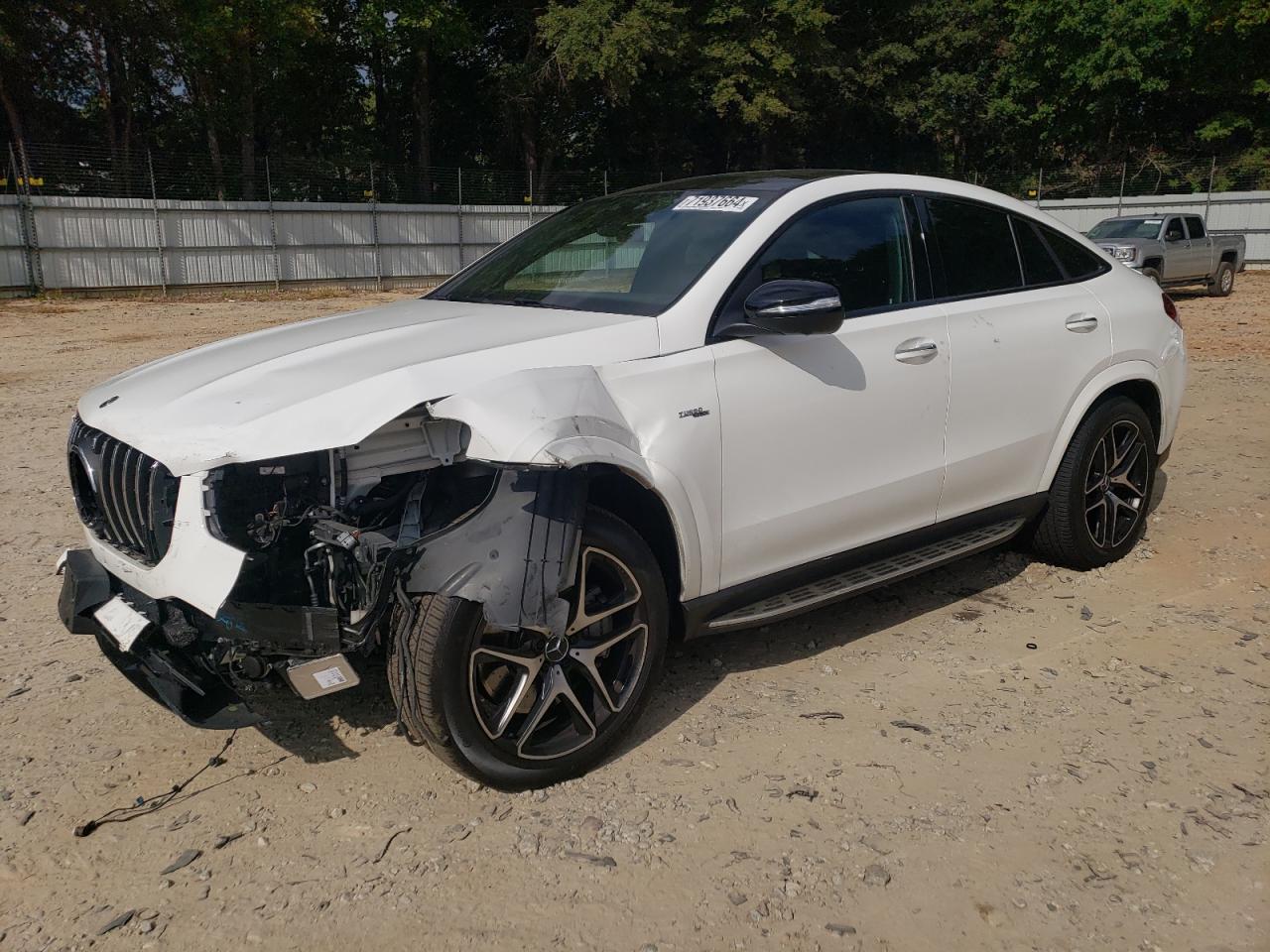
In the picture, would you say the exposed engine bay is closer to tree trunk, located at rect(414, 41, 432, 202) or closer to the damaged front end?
the damaged front end

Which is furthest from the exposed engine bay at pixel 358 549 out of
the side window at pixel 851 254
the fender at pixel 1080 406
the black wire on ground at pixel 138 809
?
the fender at pixel 1080 406

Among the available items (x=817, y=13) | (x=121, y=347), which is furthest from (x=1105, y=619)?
(x=817, y=13)

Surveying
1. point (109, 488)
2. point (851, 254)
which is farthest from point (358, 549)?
point (851, 254)

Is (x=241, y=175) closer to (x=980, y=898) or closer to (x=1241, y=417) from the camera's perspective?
(x=1241, y=417)

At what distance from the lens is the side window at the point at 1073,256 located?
469 cm

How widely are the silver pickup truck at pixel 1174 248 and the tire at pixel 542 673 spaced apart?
57.1 ft

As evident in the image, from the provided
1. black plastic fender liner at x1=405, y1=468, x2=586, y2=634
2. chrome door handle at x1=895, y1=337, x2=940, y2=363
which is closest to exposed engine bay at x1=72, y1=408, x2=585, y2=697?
black plastic fender liner at x1=405, y1=468, x2=586, y2=634

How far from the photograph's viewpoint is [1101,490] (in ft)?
15.8

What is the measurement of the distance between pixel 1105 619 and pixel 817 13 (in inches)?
1356

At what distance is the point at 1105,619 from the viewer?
4.36 m

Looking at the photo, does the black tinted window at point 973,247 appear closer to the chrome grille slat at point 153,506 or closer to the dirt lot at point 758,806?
the dirt lot at point 758,806

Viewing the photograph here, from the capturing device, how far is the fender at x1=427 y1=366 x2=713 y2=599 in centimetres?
276

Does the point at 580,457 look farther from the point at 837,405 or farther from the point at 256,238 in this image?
the point at 256,238

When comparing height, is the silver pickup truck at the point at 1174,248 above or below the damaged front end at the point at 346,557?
above
